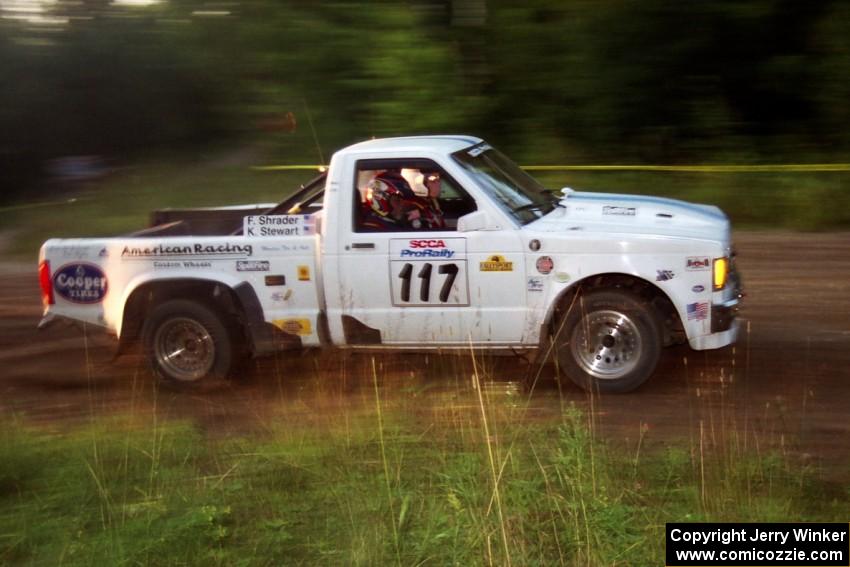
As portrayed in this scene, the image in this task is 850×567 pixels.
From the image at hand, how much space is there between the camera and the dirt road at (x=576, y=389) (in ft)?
21.6

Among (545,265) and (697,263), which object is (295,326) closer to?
(545,265)

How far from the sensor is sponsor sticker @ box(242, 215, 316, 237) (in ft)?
24.9

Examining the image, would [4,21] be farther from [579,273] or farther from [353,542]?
[353,542]

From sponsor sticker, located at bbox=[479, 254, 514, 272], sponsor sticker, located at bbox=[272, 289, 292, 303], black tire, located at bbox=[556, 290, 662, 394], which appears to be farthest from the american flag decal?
sponsor sticker, located at bbox=[272, 289, 292, 303]

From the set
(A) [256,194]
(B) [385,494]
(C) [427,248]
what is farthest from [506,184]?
(A) [256,194]

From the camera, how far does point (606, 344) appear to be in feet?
23.7

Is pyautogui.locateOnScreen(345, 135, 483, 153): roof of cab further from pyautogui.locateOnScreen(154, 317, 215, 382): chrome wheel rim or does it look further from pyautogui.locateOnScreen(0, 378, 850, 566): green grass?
pyautogui.locateOnScreen(0, 378, 850, 566): green grass

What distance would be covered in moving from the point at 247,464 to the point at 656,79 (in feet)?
40.3

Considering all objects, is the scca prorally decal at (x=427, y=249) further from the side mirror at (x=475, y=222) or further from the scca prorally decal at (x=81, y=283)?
the scca prorally decal at (x=81, y=283)

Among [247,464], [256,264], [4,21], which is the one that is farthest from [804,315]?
[4,21]

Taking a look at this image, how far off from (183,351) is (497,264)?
2568 mm

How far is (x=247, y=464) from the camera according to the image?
232 inches

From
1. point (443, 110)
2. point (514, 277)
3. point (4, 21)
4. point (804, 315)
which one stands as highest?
point (4, 21)

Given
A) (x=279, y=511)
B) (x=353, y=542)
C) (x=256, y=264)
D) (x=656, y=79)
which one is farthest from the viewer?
(x=656, y=79)
